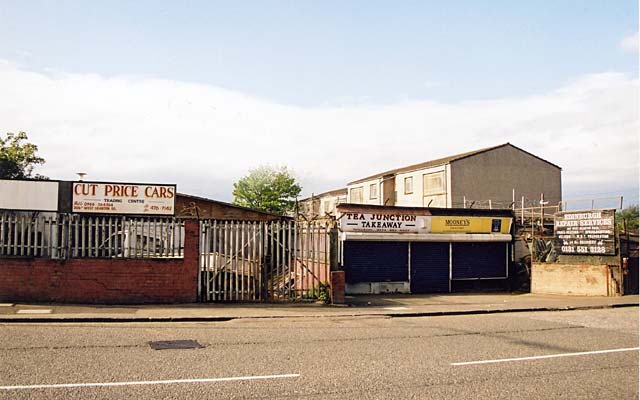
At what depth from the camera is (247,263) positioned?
1742 centimetres

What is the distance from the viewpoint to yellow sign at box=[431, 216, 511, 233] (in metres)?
23.8

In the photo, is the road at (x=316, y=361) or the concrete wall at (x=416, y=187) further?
the concrete wall at (x=416, y=187)

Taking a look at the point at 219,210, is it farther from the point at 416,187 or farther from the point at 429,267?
the point at 416,187

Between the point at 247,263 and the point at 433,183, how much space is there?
89.1 ft

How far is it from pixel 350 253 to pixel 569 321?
892cm

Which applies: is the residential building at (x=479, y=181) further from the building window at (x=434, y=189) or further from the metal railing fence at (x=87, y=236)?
the metal railing fence at (x=87, y=236)

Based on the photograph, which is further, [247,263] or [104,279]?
[247,263]

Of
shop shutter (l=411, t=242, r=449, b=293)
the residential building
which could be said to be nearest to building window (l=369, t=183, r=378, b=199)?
the residential building

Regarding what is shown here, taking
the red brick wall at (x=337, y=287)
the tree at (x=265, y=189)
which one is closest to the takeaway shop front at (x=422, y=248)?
the red brick wall at (x=337, y=287)

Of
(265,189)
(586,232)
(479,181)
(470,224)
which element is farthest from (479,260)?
(265,189)

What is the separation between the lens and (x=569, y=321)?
15.2m

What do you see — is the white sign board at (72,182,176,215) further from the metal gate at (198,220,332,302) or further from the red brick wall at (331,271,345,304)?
the red brick wall at (331,271,345,304)

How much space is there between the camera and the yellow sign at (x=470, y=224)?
23797 millimetres

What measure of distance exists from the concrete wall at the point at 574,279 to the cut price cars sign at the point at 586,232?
2.18ft
